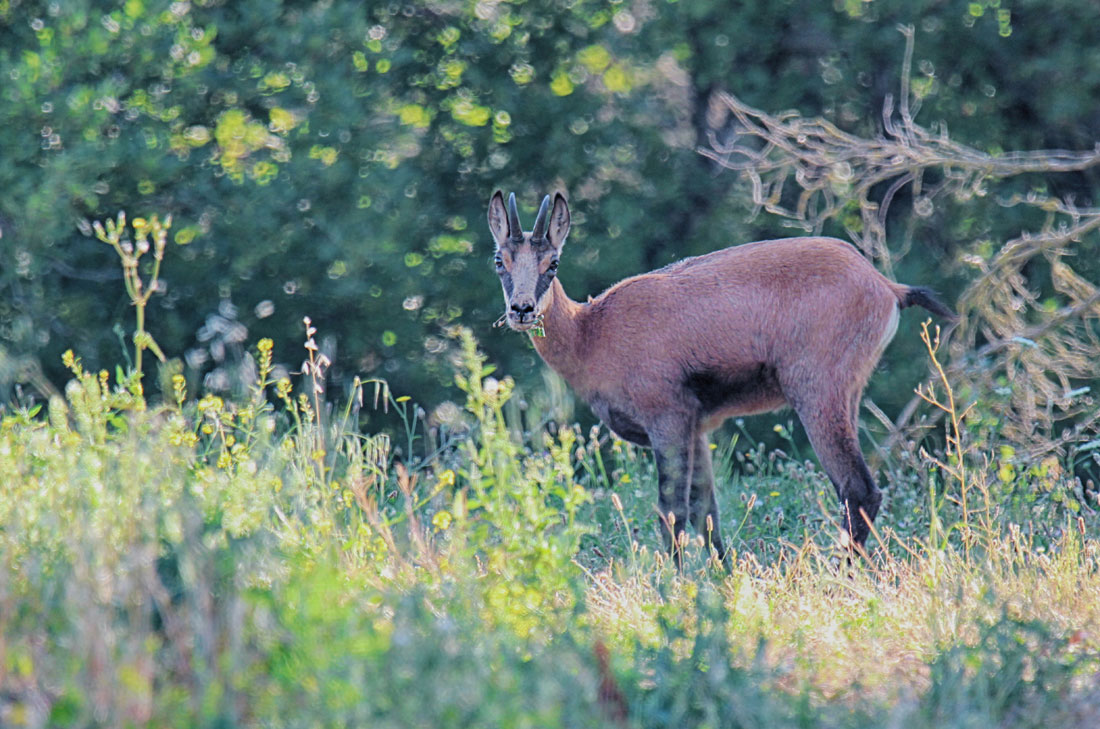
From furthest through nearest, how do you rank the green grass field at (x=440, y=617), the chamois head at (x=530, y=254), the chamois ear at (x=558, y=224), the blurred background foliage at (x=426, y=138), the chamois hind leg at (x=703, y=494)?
the blurred background foliage at (x=426, y=138), the chamois hind leg at (x=703, y=494), the chamois ear at (x=558, y=224), the chamois head at (x=530, y=254), the green grass field at (x=440, y=617)

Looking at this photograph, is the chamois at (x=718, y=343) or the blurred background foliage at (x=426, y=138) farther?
the blurred background foliage at (x=426, y=138)

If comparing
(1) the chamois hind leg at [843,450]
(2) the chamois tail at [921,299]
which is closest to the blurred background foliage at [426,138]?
(2) the chamois tail at [921,299]

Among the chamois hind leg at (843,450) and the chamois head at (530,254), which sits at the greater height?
the chamois head at (530,254)

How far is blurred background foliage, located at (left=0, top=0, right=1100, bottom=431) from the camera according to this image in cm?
1029

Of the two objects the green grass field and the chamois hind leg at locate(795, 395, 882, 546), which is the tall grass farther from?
the chamois hind leg at locate(795, 395, 882, 546)

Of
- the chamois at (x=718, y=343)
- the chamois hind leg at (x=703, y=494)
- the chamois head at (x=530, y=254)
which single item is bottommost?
the chamois hind leg at (x=703, y=494)

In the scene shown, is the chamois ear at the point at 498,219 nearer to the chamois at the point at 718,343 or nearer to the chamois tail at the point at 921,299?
the chamois at the point at 718,343

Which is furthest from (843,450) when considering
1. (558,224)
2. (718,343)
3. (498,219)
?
(498,219)

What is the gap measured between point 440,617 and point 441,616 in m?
0.02

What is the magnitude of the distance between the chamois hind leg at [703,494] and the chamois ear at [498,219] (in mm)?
1432

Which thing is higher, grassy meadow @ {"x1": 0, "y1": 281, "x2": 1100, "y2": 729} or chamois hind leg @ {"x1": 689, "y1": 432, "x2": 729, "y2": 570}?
grassy meadow @ {"x1": 0, "y1": 281, "x2": 1100, "y2": 729}

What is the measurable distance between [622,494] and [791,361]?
156 centimetres

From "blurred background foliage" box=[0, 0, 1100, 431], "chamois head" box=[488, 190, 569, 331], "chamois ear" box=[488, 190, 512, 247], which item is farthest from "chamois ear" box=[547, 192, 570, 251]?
"blurred background foliage" box=[0, 0, 1100, 431]

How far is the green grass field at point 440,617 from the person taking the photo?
338 centimetres
